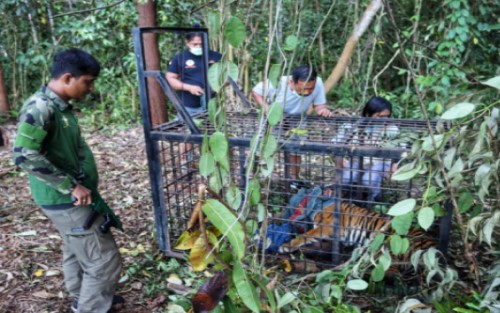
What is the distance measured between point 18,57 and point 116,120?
205cm

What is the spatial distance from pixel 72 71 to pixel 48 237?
1643 millimetres

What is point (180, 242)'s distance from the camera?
1371 millimetres

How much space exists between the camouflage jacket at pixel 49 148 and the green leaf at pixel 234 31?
3.77 feet

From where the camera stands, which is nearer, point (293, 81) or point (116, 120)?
point (293, 81)

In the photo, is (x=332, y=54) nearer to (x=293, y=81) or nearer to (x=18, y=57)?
(x=293, y=81)

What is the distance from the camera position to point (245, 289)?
1154 mm

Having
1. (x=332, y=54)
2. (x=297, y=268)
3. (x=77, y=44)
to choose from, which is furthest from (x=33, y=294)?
(x=332, y=54)

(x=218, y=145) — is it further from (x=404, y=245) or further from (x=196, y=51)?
(x=196, y=51)

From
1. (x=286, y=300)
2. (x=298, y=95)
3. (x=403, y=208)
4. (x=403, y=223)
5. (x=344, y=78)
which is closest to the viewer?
(x=286, y=300)

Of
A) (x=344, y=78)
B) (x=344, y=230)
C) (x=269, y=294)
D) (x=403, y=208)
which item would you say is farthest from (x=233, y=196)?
(x=344, y=78)

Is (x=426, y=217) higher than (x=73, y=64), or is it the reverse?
(x=73, y=64)

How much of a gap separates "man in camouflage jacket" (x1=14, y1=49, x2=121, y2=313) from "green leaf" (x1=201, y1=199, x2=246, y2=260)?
1.05 metres

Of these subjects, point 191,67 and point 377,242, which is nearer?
point 377,242

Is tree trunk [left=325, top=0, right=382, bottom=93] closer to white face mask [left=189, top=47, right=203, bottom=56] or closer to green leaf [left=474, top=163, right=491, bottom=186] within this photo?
white face mask [left=189, top=47, right=203, bottom=56]
